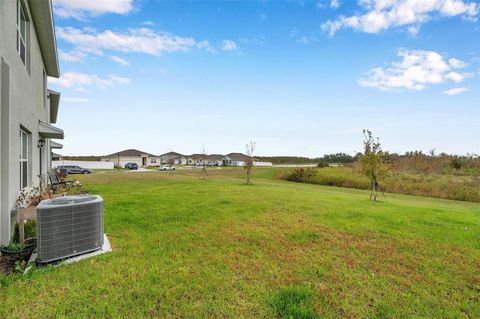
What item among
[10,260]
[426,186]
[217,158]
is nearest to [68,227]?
[10,260]

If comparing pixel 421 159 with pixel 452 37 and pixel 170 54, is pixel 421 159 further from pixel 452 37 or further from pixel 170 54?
pixel 170 54

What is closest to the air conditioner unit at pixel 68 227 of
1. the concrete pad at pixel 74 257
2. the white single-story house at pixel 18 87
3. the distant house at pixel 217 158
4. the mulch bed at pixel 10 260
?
the concrete pad at pixel 74 257

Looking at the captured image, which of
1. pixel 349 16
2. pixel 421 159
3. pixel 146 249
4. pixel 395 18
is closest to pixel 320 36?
pixel 349 16

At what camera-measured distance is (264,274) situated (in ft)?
13.3

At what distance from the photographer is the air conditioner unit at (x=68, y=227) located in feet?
13.2

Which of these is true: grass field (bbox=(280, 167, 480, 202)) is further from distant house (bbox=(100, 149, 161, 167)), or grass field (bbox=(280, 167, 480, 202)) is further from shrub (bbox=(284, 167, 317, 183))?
distant house (bbox=(100, 149, 161, 167))

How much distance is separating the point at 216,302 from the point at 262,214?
4819 millimetres

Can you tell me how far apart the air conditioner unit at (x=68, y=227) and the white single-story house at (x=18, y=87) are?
1566mm

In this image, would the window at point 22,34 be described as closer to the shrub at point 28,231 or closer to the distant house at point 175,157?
the shrub at point 28,231

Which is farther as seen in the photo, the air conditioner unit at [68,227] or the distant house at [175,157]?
the distant house at [175,157]

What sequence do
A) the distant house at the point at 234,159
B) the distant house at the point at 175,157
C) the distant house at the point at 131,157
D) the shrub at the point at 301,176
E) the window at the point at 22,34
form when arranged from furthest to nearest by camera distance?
the distant house at the point at 234,159 < the distant house at the point at 175,157 < the distant house at the point at 131,157 < the shrub at the point at 301,176 < the window at the point at 22,34

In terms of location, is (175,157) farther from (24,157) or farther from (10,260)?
(10,260)

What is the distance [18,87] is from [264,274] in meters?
7.16

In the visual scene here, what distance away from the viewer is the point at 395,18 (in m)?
12.8
